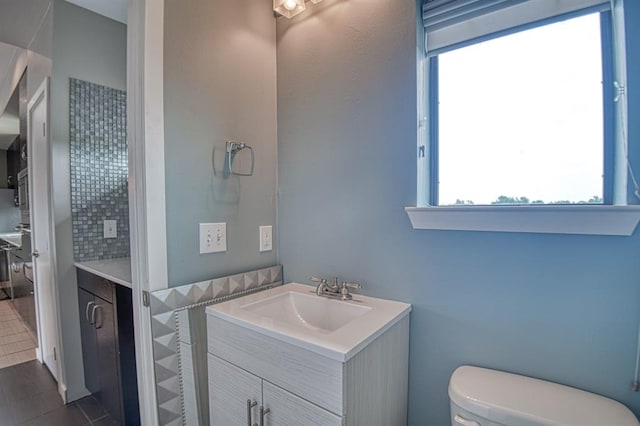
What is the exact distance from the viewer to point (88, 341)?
73.0 inches

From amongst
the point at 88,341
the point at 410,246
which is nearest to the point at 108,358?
the point at 88,341

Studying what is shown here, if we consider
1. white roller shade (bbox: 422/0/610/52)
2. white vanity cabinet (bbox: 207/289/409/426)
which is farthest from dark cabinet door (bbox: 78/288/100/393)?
white roller shade (bbox: 422/0/610/52)

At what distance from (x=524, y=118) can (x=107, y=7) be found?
2535mm

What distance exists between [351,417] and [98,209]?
2.12 meters

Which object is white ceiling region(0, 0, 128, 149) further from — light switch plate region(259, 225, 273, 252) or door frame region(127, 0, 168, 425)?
light switch plate region(259, 225, 273, 252)

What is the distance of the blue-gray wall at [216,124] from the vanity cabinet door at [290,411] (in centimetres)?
57

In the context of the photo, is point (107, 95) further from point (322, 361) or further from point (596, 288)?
point (596, 288)

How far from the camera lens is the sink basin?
122cm

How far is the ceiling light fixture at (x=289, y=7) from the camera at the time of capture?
142 cm

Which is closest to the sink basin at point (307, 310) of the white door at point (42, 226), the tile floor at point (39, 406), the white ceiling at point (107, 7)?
the tile floor at point (39, 406)

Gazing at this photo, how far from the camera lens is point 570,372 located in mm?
899

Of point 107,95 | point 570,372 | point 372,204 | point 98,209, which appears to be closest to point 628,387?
point 570,372

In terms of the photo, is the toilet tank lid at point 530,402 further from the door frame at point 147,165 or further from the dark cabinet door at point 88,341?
the dark cabinet door at point 88,341

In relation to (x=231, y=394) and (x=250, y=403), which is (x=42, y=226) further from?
(x=250, y=403)
